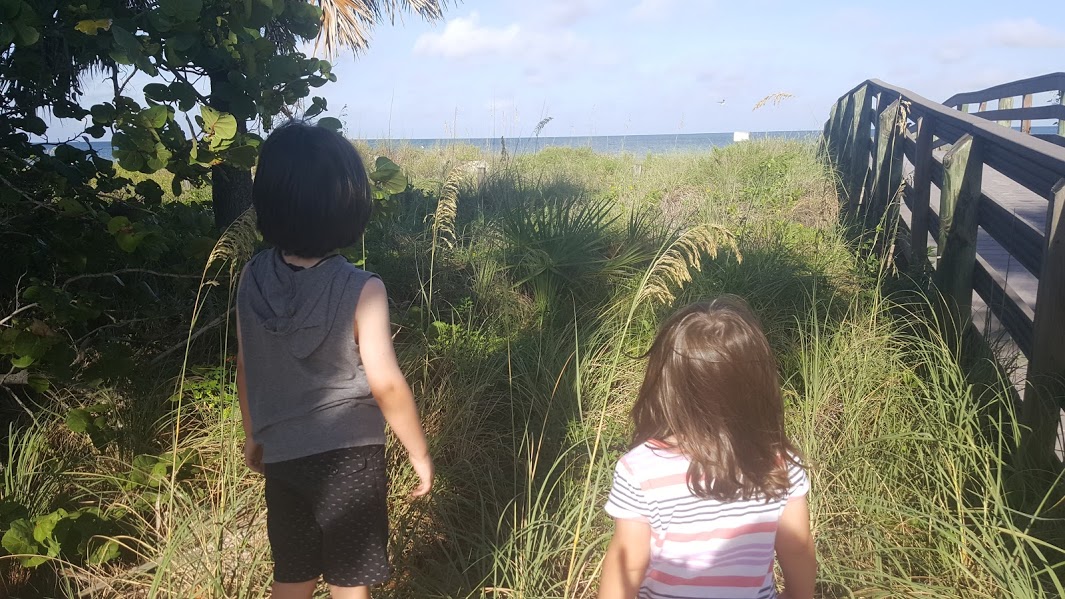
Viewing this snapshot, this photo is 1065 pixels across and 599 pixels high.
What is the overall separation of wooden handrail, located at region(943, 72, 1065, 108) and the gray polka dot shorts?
843cm

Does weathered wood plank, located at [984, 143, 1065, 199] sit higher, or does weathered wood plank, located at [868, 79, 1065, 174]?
weathered wood plank, located at [868, 79, 1065, 174]

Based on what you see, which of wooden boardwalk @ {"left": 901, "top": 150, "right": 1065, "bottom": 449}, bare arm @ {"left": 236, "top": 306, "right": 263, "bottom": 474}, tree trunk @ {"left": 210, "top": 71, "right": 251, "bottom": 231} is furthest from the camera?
tree trunk @ {"left": 210, "top": 71, "right": 251, "bottom": 231}

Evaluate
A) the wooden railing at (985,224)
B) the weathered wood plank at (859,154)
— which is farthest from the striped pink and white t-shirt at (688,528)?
the weathered wood plank at (859,154)

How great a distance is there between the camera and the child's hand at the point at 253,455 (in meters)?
1.95

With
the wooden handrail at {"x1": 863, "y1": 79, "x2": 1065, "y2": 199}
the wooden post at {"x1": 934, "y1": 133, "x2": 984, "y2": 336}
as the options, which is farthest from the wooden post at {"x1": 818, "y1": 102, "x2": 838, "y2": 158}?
the wooden post at {"x1": 934, "y1": 133, "x2": 984, "y2": 336}

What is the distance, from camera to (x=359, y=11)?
914cm

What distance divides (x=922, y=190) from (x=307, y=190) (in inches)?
152

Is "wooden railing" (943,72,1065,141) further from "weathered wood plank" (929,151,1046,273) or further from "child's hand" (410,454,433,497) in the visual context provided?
"child's hand" (410,454,433,497)

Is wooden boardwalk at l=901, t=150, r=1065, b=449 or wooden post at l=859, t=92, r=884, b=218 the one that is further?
wooden post at l=859, t=92, r=884, b=218

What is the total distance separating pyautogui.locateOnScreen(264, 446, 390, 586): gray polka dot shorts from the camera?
182 cm

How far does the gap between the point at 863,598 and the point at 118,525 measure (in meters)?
2.27

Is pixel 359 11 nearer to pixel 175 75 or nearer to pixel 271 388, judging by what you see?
pixel 175 75

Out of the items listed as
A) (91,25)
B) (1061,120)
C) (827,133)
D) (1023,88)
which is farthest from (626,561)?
(827,133)

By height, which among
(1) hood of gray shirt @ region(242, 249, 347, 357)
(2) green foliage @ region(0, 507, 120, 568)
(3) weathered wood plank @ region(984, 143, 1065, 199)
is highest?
(3) weathered wood plank @ region(984, 143, 1065, 199)
